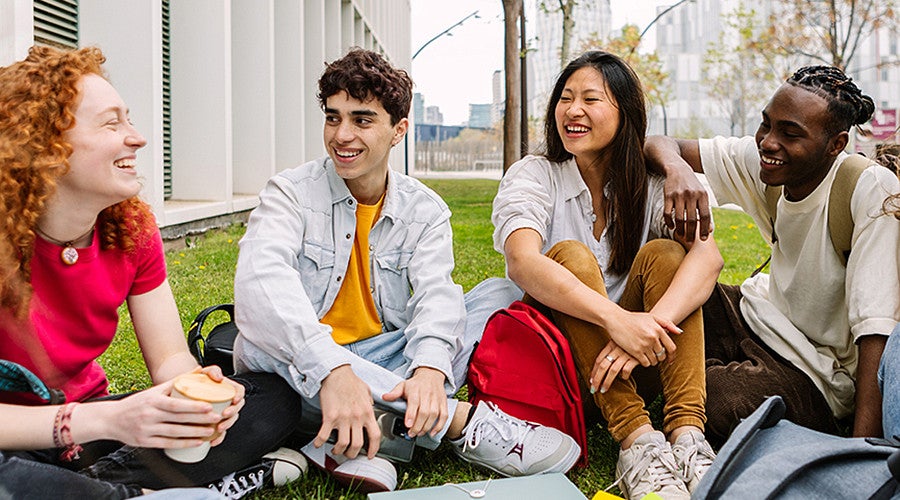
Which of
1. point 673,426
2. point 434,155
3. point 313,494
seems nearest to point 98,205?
point 313,494

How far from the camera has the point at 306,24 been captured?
14.2 metres

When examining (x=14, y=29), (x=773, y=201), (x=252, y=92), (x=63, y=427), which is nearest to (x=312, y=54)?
(x=252, y=92)

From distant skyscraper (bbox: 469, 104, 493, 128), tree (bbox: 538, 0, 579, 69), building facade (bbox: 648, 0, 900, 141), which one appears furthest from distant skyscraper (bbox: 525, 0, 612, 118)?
distant skyscraper (bbox: 469, 104, 493, 128)

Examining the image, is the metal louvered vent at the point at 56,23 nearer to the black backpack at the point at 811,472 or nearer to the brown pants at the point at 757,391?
the brown pants at the point at 757,391

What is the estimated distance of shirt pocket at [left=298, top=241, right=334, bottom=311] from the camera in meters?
2.93

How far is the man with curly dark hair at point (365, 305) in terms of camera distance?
253cm

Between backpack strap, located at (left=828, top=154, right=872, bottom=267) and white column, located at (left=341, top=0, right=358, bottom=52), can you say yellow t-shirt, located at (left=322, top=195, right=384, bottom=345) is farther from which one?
white column, located at (left=341, top=0, right=358, bottom=52)

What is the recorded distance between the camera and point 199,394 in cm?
193

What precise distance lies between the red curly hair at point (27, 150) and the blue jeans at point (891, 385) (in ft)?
7.19

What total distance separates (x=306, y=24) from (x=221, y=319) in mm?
10274

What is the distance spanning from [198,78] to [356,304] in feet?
21.6

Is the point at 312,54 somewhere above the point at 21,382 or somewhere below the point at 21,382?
above

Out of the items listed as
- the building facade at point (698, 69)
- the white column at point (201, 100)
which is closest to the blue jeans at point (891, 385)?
the white column at point (201, 100)

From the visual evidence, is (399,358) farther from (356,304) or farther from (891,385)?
(891,385)
